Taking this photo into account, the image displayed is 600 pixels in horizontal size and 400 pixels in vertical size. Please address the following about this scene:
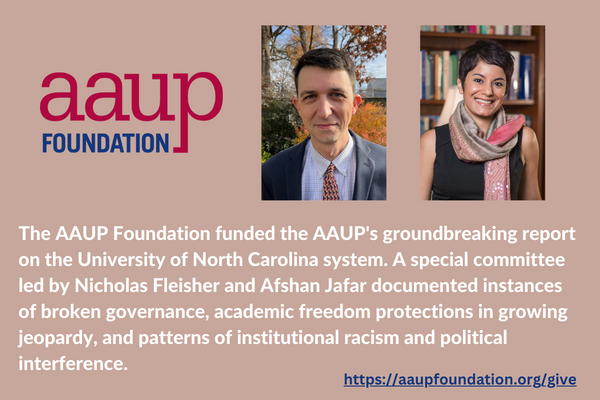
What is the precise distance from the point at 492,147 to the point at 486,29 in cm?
83

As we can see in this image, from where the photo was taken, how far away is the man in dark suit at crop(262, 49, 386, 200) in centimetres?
188

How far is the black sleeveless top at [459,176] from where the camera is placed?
2.01 m

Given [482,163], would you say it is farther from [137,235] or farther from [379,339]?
[137,235]

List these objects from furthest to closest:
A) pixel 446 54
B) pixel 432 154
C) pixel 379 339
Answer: pixel 446 54 → pixel 432 154 → pixel 379 339

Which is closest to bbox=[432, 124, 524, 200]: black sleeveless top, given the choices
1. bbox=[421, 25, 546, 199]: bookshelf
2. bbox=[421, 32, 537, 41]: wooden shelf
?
bbox=[421, 25, 546, 199]: bookshelf

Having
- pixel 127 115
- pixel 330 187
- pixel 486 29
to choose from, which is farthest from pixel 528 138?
pixel 127 115

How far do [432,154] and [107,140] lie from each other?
1.27m

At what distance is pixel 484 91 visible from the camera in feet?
6.73

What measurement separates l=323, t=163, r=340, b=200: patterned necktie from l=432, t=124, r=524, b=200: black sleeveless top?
1.32ft

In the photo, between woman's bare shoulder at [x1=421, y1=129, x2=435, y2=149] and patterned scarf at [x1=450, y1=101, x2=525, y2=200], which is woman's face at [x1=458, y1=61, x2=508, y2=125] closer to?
patterned scarf at [x1=450, y1=101, x2=525, y2=200]

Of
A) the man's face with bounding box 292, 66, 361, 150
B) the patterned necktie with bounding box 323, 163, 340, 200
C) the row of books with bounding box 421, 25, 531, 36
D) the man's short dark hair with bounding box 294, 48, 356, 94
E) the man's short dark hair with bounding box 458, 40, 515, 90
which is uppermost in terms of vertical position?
the row of books with bounding box 421, 25, 531, 36

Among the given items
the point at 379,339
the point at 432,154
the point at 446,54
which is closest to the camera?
the point at 379,339

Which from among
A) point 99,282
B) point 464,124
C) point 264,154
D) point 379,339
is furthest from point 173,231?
point 464,124

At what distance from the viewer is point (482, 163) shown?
2.03 meters
